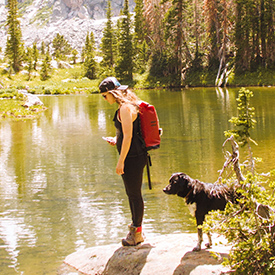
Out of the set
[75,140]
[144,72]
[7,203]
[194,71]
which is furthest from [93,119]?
[144,72]

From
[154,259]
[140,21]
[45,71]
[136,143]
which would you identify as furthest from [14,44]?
[154,259]

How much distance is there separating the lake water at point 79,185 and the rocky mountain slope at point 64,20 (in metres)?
132

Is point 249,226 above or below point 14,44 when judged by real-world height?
below

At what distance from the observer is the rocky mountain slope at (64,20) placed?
14525 cm

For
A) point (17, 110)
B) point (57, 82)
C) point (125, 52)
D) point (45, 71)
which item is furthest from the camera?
point (45, 71)

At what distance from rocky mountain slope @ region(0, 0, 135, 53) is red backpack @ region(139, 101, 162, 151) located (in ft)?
464

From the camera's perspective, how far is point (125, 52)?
56.6 m

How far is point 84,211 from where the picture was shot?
264 inches

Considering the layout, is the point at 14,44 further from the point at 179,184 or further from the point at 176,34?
the point at 179,184

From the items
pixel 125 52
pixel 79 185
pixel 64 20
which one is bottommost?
pixel 79 185

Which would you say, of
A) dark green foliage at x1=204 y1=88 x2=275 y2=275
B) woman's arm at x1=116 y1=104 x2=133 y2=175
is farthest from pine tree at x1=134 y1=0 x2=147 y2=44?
dark green foliage at x1=204 y1=88 x2=275 y2=275

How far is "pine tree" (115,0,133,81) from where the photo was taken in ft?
184

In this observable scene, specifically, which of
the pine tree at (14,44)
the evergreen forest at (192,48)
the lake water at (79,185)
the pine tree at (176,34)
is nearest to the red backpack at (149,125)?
the lake water at (79,185)

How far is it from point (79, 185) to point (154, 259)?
4701mm
